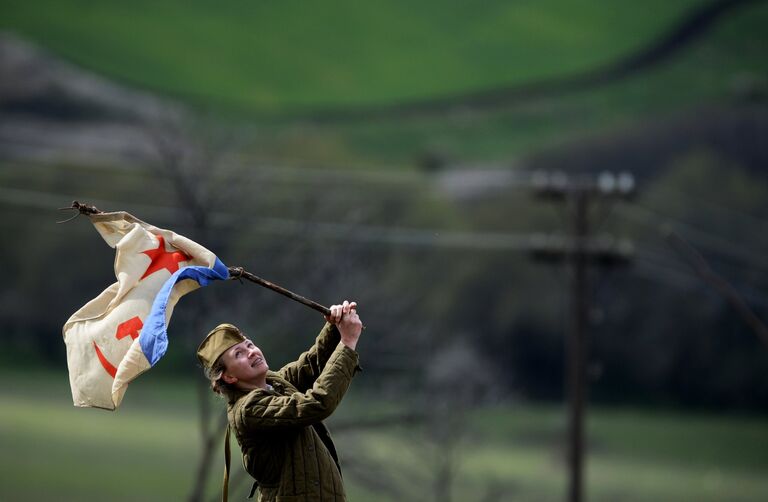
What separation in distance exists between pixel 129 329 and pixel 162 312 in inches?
9.0

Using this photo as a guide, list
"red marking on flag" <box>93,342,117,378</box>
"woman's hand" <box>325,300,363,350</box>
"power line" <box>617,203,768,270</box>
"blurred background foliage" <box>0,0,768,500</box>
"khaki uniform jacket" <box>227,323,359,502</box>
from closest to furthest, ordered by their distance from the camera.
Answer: "khaki uniform jacket" <box>227,323,359,502</box>
"woman's hand" <box>325,300,363,350</box>
"red marking on flag" <box>93,342,117,378</box>
"blurred background foliage" <box>0,0,768,500</box>
"power line" <box>617,203,768,270</box>

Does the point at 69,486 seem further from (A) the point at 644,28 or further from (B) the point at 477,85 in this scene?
(A) the point at 644,28

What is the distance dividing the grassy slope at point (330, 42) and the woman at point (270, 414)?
109 feet

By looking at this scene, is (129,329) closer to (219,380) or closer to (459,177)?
(219,380)

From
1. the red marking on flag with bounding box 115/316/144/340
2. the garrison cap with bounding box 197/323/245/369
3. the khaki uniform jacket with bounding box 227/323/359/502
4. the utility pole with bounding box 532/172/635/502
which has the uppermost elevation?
the utility pole with bounding box 532/172/635/502

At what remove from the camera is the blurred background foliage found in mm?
30344

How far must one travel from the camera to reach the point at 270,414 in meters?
5.25

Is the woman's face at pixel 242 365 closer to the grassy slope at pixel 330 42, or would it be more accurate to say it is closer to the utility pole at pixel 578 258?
the utility pole at pixel 578 258

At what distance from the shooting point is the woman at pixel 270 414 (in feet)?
17.4

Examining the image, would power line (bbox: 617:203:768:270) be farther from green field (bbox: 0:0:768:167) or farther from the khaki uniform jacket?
the khaki uniform jacket

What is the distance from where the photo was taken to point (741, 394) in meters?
34.8

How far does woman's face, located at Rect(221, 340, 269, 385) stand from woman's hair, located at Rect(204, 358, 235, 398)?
1cm

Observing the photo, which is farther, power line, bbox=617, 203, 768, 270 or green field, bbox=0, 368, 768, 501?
power line, bbox=617, 203, 768, 270

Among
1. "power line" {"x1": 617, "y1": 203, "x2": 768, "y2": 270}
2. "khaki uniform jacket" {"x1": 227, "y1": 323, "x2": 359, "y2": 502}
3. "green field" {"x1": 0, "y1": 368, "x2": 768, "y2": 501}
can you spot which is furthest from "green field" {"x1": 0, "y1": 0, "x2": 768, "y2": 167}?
"khaki uniform jacket" {"x1": 227, "y1": 323, "x2": 359, "y2": 502}
